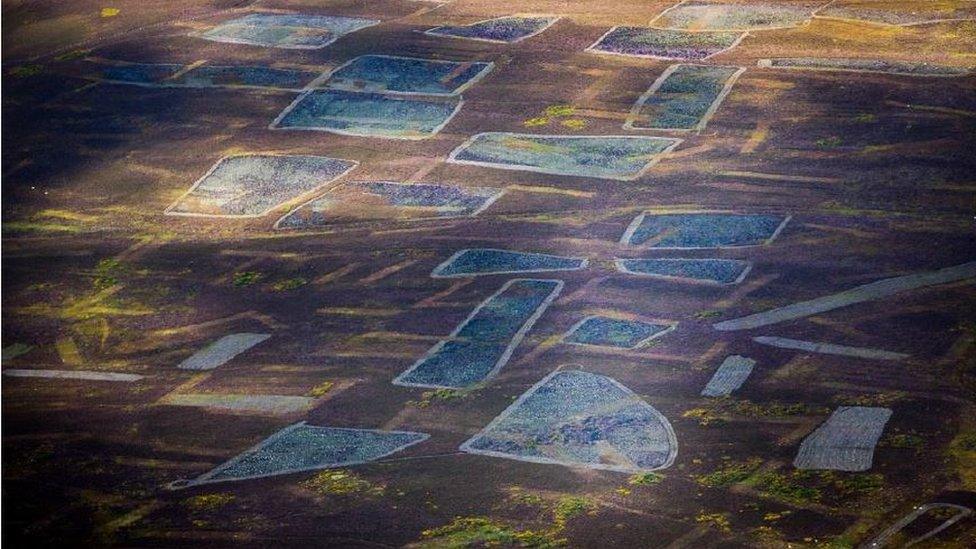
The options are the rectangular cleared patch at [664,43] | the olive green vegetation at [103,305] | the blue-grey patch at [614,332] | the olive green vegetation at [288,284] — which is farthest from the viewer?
the rectangular cleared patch at [664,43]

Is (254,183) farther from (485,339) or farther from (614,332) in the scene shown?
(614,332)

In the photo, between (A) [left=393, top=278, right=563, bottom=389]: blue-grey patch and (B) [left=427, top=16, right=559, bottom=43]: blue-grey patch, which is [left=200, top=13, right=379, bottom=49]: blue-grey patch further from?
(A) [left=393, top=278, right=563, bottom=389]: blue-grey patch

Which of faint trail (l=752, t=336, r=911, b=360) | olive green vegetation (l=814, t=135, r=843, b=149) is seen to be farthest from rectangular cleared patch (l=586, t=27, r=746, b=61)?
faint trail (l=752, t=336, r=911, b=360)

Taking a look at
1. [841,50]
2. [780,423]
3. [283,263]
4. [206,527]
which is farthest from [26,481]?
[841,50]

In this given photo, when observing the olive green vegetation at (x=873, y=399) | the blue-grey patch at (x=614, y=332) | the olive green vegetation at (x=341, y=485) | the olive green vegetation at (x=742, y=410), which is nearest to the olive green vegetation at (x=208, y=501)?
the olive green vegetation at (x=341, y=485)

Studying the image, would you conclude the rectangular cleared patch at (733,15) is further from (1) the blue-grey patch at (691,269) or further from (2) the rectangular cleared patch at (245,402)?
(2) the rectangular cleared patch at (245,402)

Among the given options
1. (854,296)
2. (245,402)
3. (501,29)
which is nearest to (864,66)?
(501,29)
